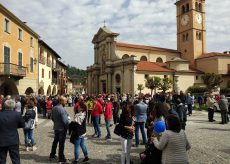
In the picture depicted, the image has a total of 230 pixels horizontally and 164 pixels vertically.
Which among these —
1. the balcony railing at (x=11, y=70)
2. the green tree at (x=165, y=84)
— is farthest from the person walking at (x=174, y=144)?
the green tree at (x=165, y=84)

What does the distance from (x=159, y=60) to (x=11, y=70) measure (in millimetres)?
Result: 38739

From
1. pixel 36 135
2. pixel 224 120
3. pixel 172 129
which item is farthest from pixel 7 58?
Answer: pixel 172 129

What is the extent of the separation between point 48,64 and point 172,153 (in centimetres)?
3645

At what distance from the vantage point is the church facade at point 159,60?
48.1 meters

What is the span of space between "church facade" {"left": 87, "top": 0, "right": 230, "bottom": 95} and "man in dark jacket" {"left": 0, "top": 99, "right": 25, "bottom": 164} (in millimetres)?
39983

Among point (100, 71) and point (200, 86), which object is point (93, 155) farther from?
point (100, 71)

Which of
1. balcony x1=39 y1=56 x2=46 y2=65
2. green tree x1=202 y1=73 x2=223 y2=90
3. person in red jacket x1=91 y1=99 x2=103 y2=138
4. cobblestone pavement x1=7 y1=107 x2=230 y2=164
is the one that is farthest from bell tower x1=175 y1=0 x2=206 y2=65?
person in red jacket x1=91 y1=99 x2=103 y2=138

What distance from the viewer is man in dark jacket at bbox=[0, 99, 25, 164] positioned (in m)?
5.83

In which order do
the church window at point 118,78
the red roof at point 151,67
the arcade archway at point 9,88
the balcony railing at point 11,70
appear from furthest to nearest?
the church window at point 118,78
the red roof at point 151,67
the arcade archway at point 9,88
the balcony railing at point 11,70

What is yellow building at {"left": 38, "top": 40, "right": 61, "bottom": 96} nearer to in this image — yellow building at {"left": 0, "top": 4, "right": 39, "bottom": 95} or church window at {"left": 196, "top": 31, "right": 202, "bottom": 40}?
yellow building at {"left": 0, "top": 4, "right": 39, "bottom": 95}

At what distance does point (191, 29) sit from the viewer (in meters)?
59.2

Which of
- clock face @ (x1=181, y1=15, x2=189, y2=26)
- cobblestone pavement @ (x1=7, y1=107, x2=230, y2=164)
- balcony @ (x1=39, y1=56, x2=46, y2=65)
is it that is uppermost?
clock face @ (x1=181, y1=15, x2=189, y2=26)

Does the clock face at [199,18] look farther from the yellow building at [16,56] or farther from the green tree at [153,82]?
the yellow building at [16,56]

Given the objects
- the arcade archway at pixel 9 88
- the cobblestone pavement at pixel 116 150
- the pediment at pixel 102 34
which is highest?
the pediment at pixel 102 34
